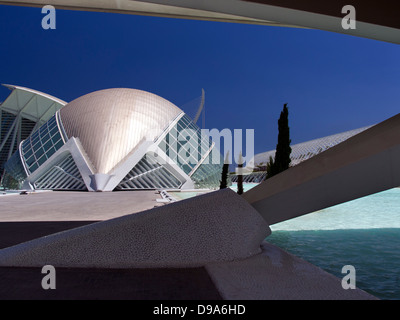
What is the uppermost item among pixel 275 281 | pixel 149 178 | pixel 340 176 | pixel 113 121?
pixel 113 121

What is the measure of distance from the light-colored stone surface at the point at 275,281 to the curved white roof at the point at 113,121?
90.3 feet

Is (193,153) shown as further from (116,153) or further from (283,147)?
(283,147)

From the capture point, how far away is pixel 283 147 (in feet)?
47.9

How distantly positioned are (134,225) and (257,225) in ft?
5.73

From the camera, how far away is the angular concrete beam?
3.85 meters

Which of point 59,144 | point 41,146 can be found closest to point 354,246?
point 59,144

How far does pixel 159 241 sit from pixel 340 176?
96.6 inches

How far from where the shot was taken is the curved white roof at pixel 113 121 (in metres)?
31.5

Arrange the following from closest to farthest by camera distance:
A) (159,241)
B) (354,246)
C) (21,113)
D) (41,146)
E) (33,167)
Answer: (159,241)
(354,246)
(33,167)
(41,146)
(21,113)

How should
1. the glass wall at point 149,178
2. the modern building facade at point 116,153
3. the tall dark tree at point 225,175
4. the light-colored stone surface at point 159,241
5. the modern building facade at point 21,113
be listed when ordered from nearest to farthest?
the light-colored stone surface at point 159,241 < the tall dark tree at point 225,175 < the modern building facade at point 116,153 < the glass wall at point 149,178 < the modern building facade at point 21,113

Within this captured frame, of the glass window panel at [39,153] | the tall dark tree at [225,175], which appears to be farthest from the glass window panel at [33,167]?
the tall dark tree at [225,175]

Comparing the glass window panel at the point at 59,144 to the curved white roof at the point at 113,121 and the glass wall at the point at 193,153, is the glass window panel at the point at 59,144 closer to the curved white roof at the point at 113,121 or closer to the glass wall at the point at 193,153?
the curved white roof at the point at 113,121

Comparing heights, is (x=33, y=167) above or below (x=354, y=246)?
above
